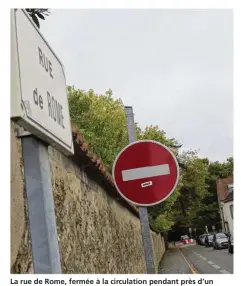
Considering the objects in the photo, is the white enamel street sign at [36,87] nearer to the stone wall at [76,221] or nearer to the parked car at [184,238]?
the stone wall at [76,221]

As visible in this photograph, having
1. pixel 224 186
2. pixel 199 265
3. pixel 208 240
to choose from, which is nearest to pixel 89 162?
pixel 224 186

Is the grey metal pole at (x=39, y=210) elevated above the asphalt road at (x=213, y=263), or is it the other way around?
the grey metal pole at (x=39, y=210)

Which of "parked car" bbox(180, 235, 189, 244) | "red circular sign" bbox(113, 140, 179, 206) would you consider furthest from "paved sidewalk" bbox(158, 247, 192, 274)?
"parked car" bbox(180, 235, 189, 244)

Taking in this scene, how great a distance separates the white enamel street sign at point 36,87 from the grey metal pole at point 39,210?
6cm

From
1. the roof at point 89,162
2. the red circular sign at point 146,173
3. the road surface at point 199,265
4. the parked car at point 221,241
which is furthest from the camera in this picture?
the parked car at point 221,241

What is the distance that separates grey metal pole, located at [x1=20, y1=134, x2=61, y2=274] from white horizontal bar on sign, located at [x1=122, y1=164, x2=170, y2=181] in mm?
1043

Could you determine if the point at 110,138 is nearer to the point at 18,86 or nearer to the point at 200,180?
the point at 200,180

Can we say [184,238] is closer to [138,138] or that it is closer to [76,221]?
[138,138]

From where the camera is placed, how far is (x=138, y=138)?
14648mm

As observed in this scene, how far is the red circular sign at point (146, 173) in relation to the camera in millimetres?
2242

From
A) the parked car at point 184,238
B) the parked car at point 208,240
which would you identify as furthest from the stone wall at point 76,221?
the parked car at point 184,238

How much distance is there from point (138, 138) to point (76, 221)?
1132 cm

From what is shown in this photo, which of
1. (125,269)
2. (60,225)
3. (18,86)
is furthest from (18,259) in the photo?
(125,269)

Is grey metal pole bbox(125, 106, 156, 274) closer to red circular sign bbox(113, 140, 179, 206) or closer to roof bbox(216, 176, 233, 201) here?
red circular sign bbox(113, 140, 179, 206)
